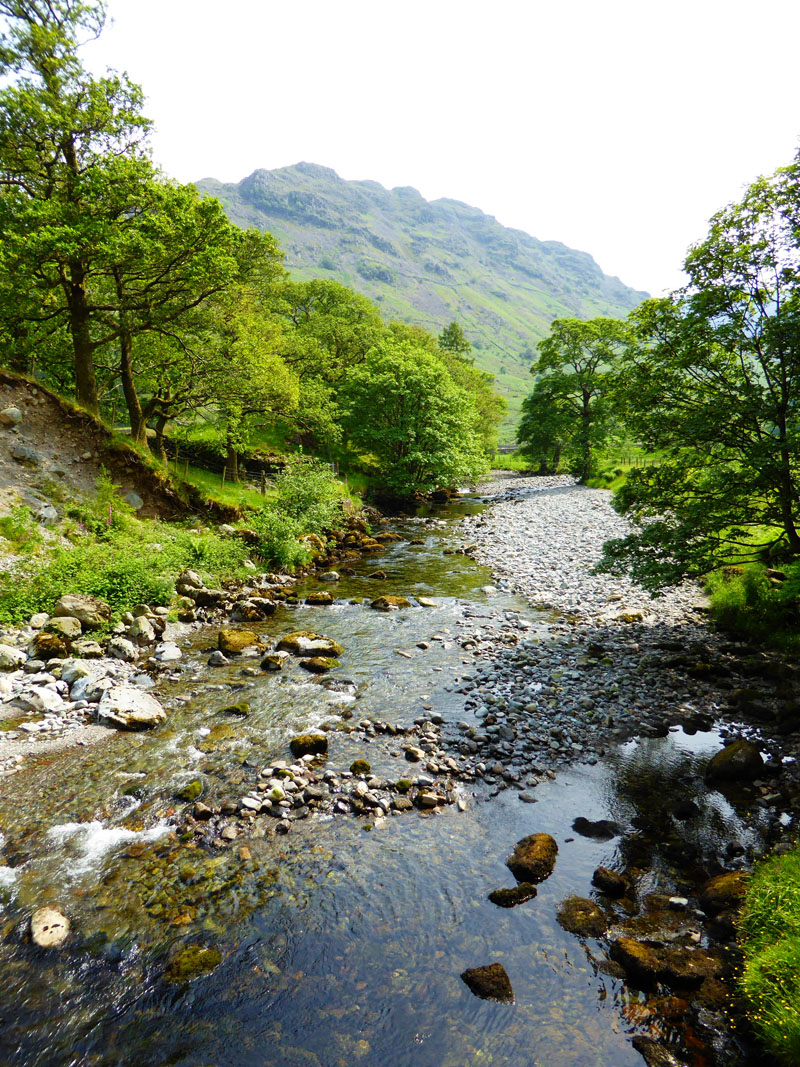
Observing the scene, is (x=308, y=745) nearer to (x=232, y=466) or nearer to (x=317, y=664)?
(x=317, y=664)

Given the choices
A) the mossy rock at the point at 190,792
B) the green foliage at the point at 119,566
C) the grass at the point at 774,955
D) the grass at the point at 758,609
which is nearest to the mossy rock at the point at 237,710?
the mossy rock at the point at 190,792

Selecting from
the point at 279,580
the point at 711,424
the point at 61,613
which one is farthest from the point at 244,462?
the point at 711,424

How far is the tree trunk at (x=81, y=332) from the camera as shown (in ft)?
67.0

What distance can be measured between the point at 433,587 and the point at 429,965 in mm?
16043

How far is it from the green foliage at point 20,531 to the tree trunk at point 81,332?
6995 millimetres

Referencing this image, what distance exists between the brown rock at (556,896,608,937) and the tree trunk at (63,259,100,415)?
24514 millimetres

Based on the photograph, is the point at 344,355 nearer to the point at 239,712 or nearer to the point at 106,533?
A: the point at 106,533

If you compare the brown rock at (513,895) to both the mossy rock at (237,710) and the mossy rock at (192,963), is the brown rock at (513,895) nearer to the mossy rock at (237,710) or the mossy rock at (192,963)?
the mossy rock at (192,963)

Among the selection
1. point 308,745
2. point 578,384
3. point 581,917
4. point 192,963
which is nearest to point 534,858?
point 581,917

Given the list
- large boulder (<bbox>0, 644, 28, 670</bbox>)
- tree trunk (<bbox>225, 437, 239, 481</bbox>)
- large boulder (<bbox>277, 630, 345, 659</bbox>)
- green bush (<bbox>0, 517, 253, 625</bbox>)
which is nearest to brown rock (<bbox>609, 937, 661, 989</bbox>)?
large boulder (<bbox>277, 630, 345, 659</bbox>)

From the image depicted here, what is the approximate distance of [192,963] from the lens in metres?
5.88

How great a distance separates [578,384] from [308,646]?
5855cm

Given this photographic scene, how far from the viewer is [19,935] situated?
600 cm

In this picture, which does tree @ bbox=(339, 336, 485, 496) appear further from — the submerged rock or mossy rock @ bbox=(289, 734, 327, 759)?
the submerged rock
